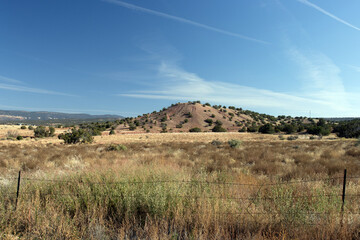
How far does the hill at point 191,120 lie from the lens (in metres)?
75.7

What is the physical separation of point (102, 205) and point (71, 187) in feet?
4.92

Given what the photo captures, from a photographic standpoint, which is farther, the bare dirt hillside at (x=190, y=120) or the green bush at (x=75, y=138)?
the bare dirt hillside at (x=190, y=120)

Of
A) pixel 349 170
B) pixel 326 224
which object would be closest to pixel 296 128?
pixel 349 170

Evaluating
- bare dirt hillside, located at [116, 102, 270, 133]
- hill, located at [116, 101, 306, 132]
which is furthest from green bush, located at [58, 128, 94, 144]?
bare dirt hillside, located at [116, 102, 270, 133]

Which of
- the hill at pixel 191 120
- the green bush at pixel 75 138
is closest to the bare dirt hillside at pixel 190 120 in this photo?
the hill at pixel 191 120

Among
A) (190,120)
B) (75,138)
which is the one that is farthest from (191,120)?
(75,138)

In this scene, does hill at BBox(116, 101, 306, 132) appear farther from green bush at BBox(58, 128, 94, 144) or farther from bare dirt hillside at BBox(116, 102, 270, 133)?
green bush at BBox(58, 128, 94, 144)

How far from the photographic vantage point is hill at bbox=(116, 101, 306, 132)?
2980 inches

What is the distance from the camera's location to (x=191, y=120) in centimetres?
8588

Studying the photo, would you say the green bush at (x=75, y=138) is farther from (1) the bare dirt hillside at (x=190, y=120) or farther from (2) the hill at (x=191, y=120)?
(1) the bare dirt hillside at (x=190, y=120)

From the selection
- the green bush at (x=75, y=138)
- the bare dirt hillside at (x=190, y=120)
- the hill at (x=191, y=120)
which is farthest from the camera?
the bare dirt hillside at (x=190, y=120)

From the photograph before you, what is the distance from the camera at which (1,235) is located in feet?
9.78

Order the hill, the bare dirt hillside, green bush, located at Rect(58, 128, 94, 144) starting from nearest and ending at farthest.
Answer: green bush, located at Rect(58, 128, 94, 144) → the hill → the bare dirt hillside

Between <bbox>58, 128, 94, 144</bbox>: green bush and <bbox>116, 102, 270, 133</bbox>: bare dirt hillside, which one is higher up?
<bbox>116, 102, 270, 133</bbox>: bare dirt hillside
